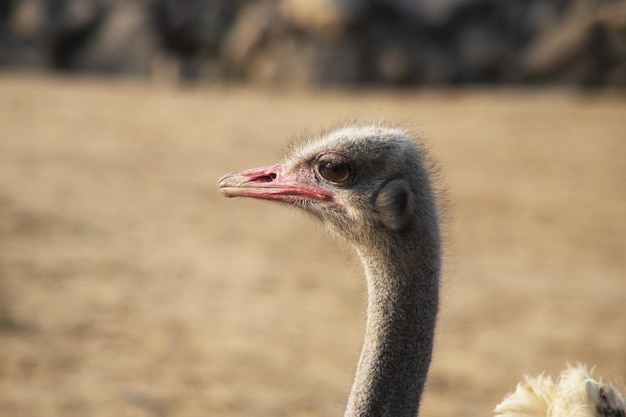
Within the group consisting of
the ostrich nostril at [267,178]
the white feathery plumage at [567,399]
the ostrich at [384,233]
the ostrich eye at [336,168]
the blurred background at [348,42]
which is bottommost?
the white feathery plumage at [567,399]

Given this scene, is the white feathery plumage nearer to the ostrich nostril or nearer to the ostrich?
the ostrich

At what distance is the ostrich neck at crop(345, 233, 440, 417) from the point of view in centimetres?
255

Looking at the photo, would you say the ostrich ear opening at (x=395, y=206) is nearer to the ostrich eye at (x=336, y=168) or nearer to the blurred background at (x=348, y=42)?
the ostrich eye at (x=336, y=168)

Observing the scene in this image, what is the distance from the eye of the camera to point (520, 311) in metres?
7.49

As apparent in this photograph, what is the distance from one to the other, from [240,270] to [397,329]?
5449 mm

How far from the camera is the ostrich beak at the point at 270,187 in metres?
2.86

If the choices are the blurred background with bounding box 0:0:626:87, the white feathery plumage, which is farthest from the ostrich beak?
the blurred background with bounding box 0:0:626:87

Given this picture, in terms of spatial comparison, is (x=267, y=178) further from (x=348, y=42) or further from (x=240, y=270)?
(x=348, y=42)

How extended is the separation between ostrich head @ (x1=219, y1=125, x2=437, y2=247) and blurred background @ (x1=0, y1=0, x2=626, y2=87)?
15.3m

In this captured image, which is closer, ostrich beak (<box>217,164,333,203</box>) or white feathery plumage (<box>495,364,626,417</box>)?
white feathery plumage (<box>495,364,626,417</box>)

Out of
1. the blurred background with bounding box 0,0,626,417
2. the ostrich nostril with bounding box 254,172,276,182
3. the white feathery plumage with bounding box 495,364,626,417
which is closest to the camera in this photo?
the white feathery plumage with bounding box 495,364,626,417

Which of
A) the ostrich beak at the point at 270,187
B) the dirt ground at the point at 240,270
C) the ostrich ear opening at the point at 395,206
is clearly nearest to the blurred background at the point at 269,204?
the dirt ground at the point at 240,270

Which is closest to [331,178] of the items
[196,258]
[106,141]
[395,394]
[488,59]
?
[395,394]

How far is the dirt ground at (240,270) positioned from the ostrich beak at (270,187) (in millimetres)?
218
